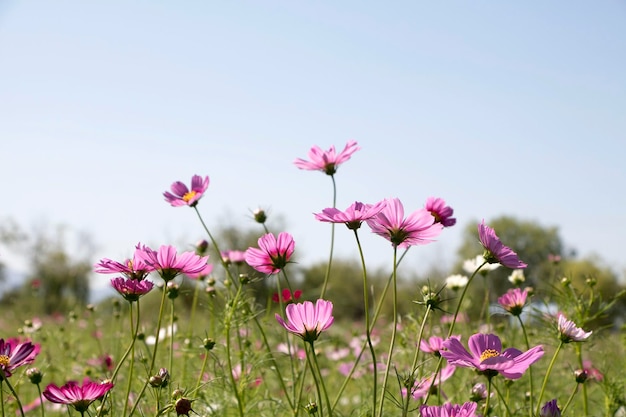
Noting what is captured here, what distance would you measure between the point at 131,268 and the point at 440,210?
1.99ft

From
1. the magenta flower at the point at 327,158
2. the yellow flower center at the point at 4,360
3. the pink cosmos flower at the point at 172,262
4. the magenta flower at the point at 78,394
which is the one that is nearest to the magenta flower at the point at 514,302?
the magenta flower at the point at 327,158

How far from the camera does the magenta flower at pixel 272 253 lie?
1.07 metres

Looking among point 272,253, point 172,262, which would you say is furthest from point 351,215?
point 172,262

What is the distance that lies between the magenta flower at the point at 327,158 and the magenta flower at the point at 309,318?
503 mm

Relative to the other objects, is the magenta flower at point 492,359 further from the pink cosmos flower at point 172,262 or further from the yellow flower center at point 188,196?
the yellow flower center at point 188,196

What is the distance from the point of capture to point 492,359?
0.84 meters

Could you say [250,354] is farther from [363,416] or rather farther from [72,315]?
[72,315]

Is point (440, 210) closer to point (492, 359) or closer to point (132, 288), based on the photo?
point (492, 359)

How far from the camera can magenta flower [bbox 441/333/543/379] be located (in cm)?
83

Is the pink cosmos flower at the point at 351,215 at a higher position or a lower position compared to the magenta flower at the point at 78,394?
higher

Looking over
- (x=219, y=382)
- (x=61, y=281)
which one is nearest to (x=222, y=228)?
(x=61, y=281)

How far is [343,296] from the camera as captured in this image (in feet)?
52.2

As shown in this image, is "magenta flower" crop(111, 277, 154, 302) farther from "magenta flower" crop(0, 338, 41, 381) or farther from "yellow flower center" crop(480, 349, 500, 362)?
"yellow flower center" crop(480, 349, 500, 362)

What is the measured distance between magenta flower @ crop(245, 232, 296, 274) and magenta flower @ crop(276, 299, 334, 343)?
14 centimetres
